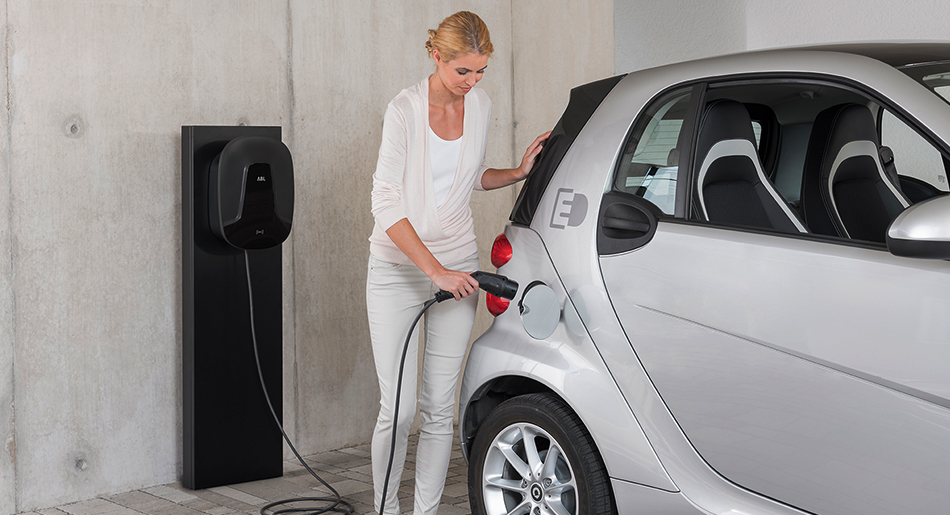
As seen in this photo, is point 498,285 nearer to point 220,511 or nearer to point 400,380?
point 400,380

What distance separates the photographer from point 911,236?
170 centimetres

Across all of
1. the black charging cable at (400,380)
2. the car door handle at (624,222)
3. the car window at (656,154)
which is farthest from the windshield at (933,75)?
the black charging cable at (400,380)

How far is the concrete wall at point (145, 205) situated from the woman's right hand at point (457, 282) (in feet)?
4.96

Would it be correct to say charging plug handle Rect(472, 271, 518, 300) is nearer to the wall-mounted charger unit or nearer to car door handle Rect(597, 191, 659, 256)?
car door handle Rect(597, 191, 659, 256)

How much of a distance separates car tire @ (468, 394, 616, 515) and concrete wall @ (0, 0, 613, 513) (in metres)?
1.59

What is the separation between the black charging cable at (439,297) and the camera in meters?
2.58

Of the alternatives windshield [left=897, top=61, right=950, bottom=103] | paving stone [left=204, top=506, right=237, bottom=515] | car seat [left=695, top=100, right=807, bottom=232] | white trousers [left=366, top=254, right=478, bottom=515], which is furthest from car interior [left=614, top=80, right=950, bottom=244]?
paving stone [left=204, top=506, right=237, bottom=515]

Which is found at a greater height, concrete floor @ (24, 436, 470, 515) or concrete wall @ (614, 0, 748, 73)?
concrete wall @ (614, 0, 748, 73)

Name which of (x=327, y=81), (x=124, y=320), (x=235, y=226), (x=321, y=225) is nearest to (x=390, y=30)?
(x=327, y=81)

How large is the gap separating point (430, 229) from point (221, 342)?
47.8 inches

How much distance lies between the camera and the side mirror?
167 cm

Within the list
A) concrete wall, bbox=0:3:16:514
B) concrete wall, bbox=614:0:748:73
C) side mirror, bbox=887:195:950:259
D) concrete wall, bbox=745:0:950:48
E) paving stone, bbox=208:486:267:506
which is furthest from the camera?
concrete wall, bbox=614:0:748:73

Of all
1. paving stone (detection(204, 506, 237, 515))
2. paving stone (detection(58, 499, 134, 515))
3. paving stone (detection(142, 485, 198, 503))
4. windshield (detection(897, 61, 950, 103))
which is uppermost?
windshield (detection(897, 61, 950, 103))

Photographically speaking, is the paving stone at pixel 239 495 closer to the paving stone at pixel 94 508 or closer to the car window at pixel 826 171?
the paving stone at pixel 94 508
